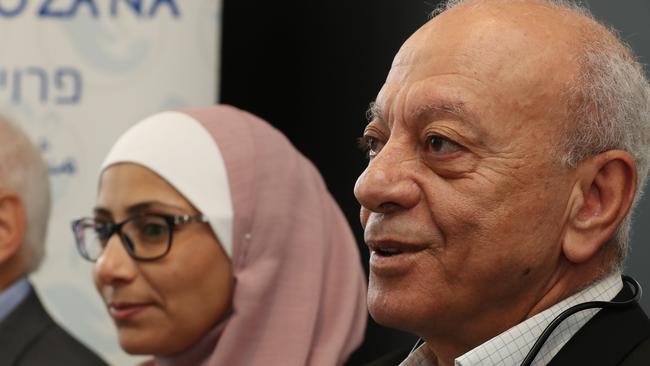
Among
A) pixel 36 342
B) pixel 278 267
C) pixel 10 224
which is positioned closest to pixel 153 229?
pixel 278 267

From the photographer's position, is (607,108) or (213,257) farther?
(213,257)

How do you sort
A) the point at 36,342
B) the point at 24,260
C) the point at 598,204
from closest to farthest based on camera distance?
the point at 598,204, the point at 36,342, the point at 24,260

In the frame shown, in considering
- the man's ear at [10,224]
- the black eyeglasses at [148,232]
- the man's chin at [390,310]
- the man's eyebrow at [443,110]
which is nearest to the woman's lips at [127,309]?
the black eyeglasses at [148,232]

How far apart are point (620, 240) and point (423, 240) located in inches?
15.1

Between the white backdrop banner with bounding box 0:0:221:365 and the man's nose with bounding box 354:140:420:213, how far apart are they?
236 cm

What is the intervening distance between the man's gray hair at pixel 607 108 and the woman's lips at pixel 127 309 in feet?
4.86

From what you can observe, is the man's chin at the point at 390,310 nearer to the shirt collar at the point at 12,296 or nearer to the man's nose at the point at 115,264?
the man's nose at the point at 115,264

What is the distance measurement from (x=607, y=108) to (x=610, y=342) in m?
0.41

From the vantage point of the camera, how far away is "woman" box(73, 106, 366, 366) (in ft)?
10.6

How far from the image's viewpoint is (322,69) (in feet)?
15.4

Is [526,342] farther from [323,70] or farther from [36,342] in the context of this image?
[323,70]

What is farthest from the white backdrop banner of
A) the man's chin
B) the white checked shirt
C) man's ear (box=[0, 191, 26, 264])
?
the white checked shirt

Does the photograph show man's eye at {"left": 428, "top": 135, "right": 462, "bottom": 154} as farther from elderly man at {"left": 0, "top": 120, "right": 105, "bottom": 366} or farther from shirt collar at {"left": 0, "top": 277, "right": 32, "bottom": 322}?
shirt collar at {"left": 0, "top": 277, "right": 32, "bottom": 322}

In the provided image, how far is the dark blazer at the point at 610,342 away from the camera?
2000 millimetres
